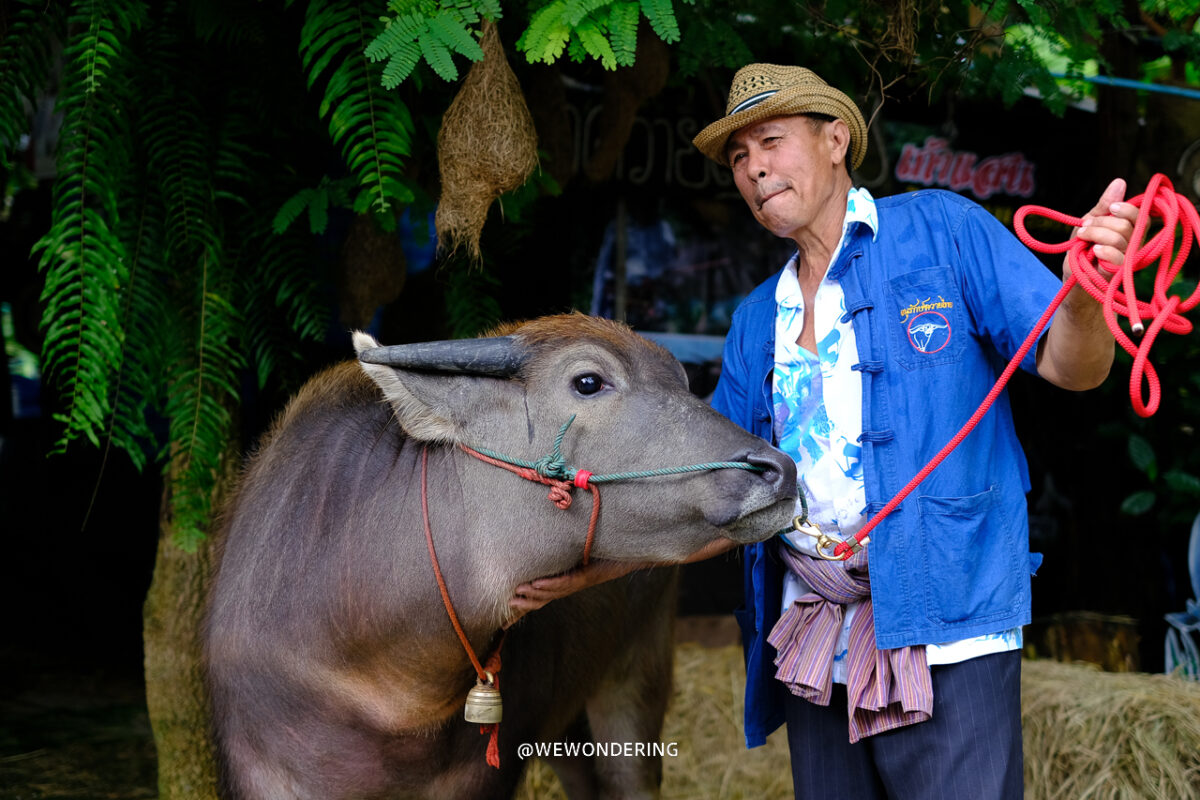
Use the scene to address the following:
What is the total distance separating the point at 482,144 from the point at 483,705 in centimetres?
173

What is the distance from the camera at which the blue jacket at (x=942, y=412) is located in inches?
103

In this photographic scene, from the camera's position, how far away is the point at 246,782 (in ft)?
10.2

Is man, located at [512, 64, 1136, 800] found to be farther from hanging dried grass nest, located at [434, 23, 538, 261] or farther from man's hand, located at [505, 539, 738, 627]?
hanging dried grass nest, located at [434, 23, 538, 261]

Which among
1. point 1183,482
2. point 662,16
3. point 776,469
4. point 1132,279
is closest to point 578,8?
point 662,16

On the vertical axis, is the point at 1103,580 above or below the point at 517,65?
below

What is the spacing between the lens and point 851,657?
275 centimetres

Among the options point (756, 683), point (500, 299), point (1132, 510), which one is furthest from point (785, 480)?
point (1132, 510)

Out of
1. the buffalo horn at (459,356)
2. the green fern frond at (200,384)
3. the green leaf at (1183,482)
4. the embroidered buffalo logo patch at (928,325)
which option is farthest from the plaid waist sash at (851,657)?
the green leaf at (1183,482)

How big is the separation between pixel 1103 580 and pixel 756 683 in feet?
16.6

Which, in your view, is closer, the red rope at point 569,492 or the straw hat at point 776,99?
the red rope at point 569,492

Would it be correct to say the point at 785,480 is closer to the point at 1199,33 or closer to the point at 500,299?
the point at 1199,33

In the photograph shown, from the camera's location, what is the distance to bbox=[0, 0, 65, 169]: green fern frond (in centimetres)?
307

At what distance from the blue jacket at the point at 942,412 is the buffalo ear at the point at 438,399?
3.39 ft

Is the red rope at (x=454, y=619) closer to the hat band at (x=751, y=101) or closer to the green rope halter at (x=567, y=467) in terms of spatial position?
the green rope halter at (x=567, y=467)
